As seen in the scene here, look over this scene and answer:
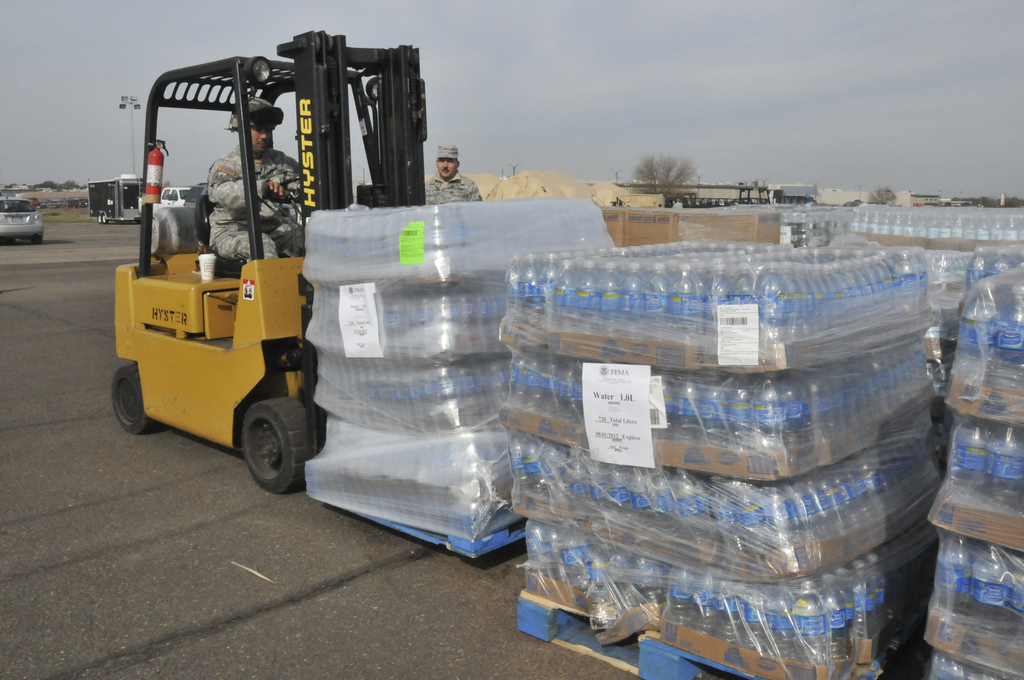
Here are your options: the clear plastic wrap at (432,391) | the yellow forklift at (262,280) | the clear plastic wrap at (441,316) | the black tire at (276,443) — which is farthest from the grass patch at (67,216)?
the clear plastic wrap at (441,316)

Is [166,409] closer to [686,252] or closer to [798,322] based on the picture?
[686,252]

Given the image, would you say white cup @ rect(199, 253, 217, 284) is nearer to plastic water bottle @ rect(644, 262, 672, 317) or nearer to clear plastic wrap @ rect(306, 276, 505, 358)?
clear plastic wrap @ rect(306, 276, 505, 358)

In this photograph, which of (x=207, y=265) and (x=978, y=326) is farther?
(x=207, y=265)

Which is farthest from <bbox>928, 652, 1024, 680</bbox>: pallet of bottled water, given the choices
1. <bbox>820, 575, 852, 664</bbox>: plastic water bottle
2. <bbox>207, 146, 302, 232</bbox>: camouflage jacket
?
<bbox>207, 146, 302, 232</bbox>: camouflage jacket

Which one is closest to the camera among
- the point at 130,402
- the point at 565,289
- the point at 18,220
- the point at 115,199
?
the point at 565,289

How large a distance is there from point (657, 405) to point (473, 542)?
1.40 m

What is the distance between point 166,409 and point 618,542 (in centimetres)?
407

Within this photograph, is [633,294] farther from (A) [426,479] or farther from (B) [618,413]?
(A) [426,479]

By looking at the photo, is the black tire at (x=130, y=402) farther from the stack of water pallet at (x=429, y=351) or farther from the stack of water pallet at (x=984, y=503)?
the stack of water pallet at (x=984, y=503)

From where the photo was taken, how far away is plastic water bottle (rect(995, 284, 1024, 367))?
8.17 ft

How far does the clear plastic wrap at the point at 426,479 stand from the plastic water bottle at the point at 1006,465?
2164 mm

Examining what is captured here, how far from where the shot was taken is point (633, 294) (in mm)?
3104

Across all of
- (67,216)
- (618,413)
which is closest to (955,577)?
(618,413)

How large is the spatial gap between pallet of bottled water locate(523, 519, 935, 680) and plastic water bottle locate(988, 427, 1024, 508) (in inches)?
25.5
